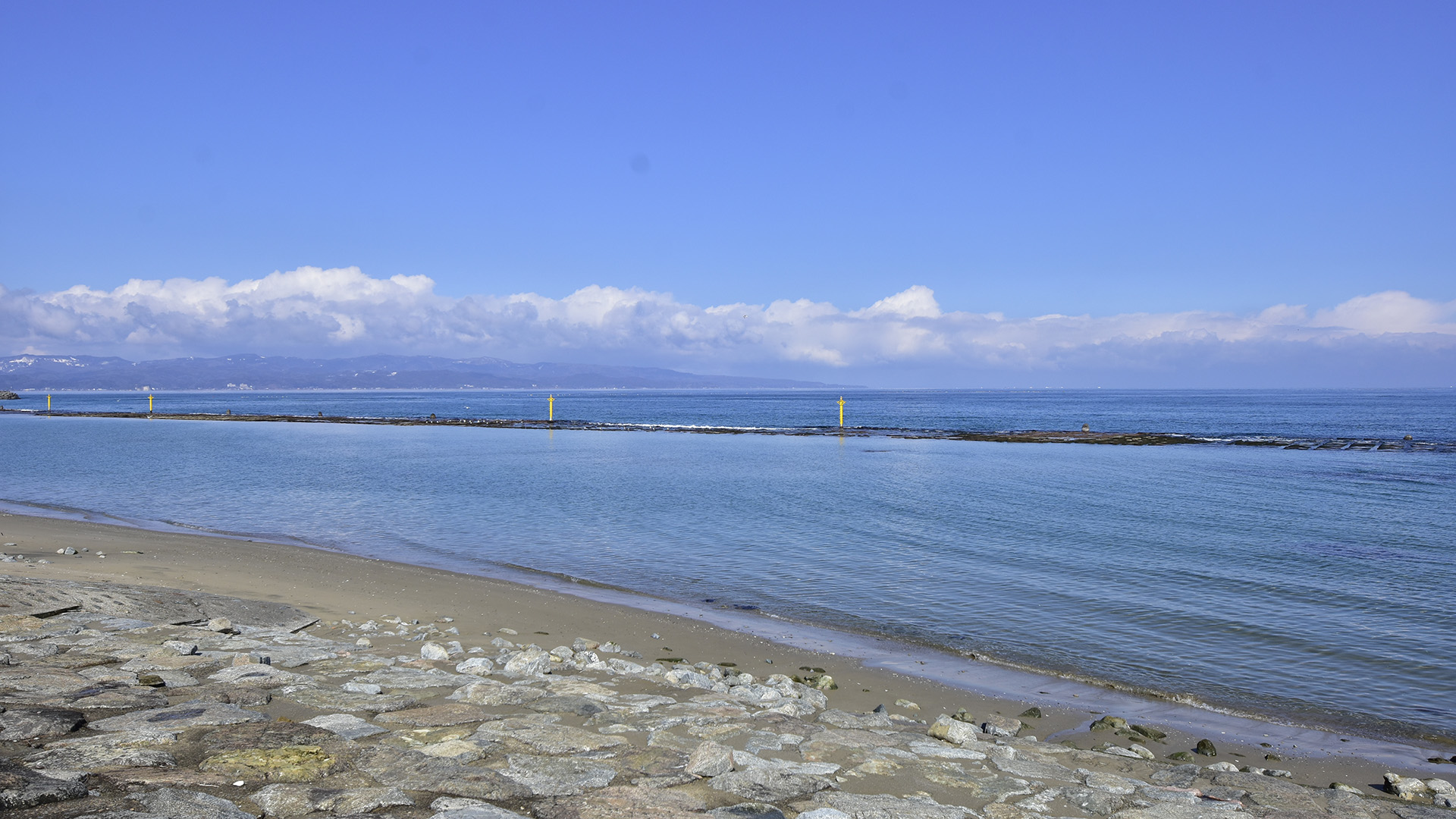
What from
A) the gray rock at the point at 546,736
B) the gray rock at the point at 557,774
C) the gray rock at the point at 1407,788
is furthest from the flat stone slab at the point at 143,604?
the gray rock at the point at 1407,788

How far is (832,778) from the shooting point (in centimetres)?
502

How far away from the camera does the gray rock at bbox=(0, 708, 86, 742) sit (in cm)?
483

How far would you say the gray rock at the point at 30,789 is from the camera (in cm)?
Answer: 390

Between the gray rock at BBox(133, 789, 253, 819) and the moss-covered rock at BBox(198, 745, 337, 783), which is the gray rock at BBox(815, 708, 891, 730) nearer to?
the moss-covered rock at BBox(198, 745, 337, 783)

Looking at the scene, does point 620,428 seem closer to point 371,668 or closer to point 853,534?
point 853,534

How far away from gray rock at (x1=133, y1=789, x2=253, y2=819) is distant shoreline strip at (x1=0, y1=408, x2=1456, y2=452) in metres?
50.2

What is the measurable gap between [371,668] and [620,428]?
200 feet

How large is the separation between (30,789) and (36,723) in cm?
127

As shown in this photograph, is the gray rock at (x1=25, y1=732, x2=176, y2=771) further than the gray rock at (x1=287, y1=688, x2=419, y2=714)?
No

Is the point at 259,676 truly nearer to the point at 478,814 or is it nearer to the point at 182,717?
the point at 182,717

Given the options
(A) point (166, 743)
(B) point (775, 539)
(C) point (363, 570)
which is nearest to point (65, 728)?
(A) point (166, 743)

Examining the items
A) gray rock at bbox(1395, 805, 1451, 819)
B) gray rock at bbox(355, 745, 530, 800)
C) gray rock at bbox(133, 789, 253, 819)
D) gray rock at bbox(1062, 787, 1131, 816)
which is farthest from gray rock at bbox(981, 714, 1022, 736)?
gray rock at bbox(133, 789, 253, 819)

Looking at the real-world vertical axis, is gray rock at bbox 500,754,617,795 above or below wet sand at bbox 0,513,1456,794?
above

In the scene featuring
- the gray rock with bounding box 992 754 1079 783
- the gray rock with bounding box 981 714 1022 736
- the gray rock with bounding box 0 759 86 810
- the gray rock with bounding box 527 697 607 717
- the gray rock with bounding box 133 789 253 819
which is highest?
the gray rock with bounding box 0 759 86 810
